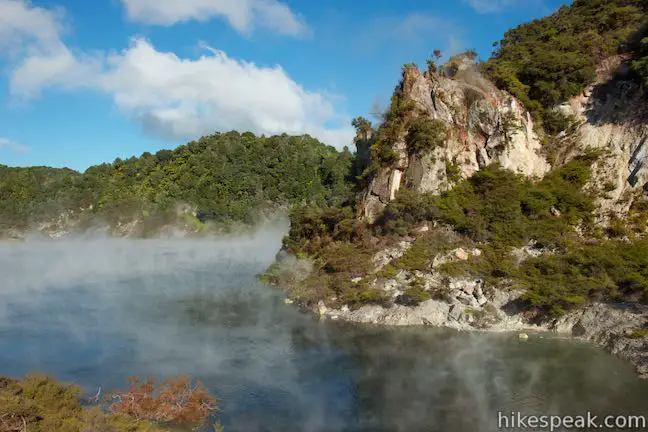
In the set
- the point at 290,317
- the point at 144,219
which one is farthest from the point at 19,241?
the point at 290,317

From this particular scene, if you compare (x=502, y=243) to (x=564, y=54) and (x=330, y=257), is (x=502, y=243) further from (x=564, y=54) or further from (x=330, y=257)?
(x=564, y=54)

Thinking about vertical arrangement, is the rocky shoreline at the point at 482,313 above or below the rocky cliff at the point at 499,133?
below

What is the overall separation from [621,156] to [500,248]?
13.2 metres

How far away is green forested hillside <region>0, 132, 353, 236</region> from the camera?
310ft

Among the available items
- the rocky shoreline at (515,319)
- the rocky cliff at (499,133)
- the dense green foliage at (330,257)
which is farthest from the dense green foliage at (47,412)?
the rocky cliff at (499,133)

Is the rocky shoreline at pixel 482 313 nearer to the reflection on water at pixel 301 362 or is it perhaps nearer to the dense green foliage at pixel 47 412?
the reflection on water at pixel 301 362

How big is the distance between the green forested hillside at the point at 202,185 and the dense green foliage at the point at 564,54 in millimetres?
46814

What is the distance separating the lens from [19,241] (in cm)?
9438

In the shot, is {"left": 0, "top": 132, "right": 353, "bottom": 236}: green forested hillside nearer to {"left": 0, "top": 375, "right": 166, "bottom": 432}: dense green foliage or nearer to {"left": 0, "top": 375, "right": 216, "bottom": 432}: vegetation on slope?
{"left": 0, "top": 375, "right": 216, "bottom": 432}: vegetation on slope

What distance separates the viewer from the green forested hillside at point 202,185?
3718 inches

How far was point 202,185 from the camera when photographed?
9644 centimetres

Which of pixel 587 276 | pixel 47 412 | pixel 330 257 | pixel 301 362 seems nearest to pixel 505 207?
pixel 587 276

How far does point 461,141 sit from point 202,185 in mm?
66358

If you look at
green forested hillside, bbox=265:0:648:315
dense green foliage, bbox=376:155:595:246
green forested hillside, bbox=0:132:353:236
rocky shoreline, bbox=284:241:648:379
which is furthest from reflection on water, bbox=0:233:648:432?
green forested hillside, bbox=0:132:353:236
